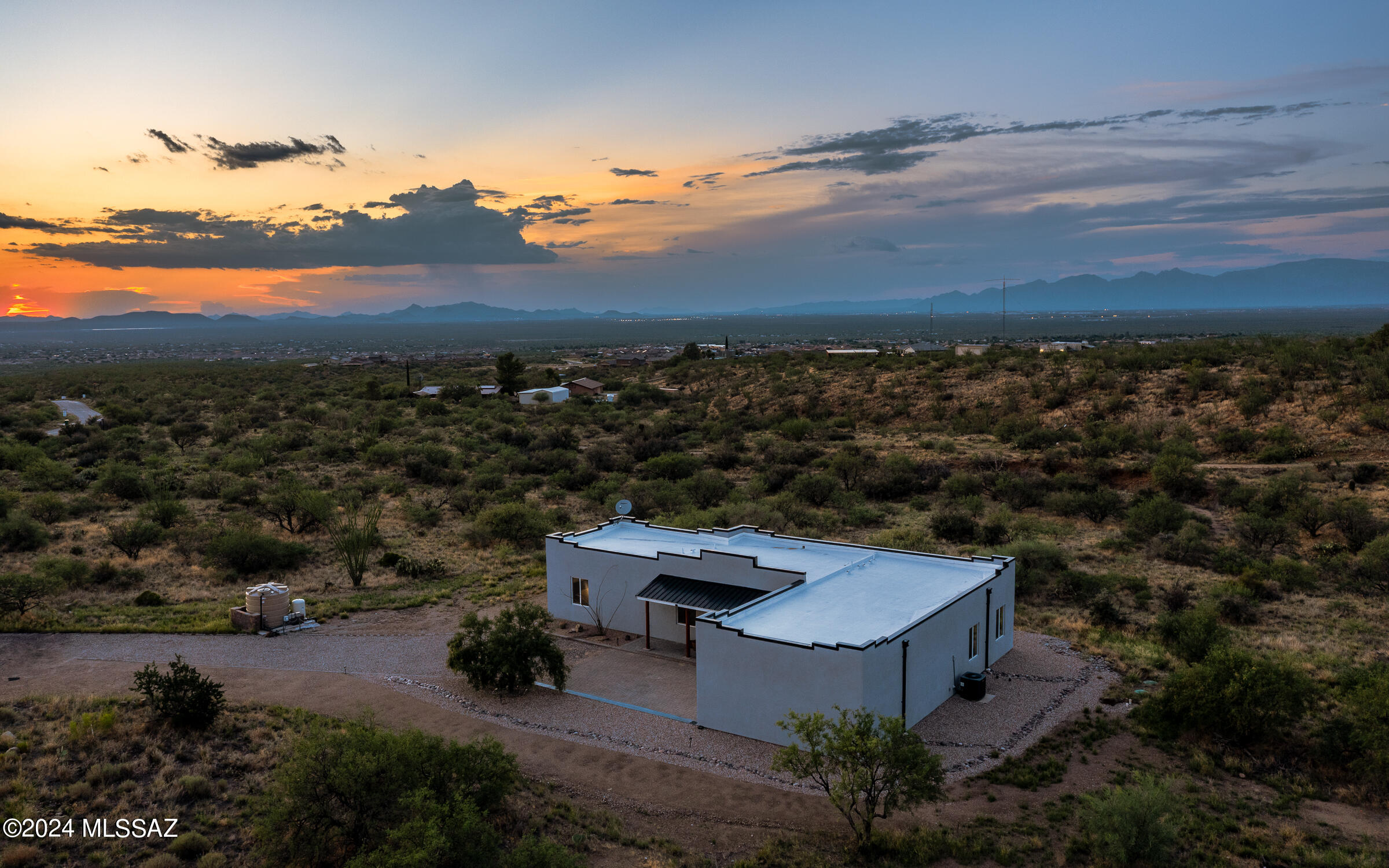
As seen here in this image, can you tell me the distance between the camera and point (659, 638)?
70.6 feet

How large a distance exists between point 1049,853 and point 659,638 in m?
11.2

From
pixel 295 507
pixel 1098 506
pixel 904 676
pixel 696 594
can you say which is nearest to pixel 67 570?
pixel 295 507

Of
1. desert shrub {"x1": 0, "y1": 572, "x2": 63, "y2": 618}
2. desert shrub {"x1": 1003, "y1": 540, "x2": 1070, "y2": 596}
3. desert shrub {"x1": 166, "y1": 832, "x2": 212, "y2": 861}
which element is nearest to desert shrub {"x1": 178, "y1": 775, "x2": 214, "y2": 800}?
desert shrub {"x1": 166, "y1": 832, "x2": 212, "y2": 861}

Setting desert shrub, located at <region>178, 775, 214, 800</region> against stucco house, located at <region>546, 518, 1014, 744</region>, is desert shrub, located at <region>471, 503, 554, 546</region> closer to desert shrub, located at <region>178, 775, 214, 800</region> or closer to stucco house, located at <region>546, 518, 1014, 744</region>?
stucco house, located at <region>546, 518, 1014, 744</region>

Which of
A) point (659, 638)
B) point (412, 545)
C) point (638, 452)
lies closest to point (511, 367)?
point (638, 452)

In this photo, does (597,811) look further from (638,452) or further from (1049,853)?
(638,452)

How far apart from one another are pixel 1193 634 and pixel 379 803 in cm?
1788

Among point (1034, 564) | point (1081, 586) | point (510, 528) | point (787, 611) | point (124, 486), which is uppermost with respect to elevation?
point (787, 611)

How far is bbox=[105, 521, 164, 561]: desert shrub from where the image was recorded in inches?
1116

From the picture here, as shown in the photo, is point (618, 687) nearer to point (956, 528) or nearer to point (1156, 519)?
point (956, 528)

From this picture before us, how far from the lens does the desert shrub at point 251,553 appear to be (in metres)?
27.5

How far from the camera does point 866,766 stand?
1269 cm

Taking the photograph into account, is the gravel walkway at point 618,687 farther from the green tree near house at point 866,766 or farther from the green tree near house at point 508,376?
the green tree near house at point 508,376

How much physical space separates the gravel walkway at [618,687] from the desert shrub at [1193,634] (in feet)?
6.06
